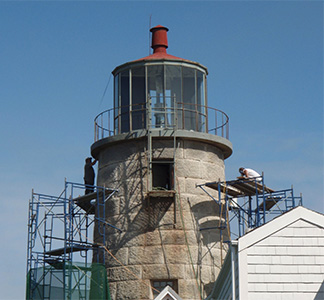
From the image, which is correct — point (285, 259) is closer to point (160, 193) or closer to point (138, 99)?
point (160, 193)

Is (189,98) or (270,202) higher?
(189,98)

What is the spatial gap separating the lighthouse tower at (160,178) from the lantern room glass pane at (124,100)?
0.04 meters

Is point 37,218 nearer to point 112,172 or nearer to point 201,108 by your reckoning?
point 112,172

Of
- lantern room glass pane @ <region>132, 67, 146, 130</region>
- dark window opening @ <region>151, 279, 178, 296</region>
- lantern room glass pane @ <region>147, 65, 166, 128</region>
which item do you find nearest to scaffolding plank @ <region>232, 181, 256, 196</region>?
lantern room glass pane @ <region>147, 65, 166, 128</region>

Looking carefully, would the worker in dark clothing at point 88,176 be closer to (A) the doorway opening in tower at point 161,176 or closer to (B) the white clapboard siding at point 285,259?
(A) the doorway opening in tower at point 161,176

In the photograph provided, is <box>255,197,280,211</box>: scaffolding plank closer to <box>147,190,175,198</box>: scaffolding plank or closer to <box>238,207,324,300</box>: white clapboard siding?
<box>147,190,175,198</box>: scaffolding plank

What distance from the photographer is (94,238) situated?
2605cm

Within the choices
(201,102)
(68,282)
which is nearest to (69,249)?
(68,282)

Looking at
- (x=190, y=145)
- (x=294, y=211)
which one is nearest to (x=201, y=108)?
(x=190, y=145)

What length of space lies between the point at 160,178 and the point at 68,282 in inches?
191

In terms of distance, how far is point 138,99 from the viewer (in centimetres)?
2636

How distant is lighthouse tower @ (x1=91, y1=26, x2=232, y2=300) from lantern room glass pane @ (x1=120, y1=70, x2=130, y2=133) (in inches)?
1.5

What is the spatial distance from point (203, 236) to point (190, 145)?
310 centimetres

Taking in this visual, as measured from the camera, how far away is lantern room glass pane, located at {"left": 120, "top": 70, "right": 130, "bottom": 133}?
2641 centimetres
